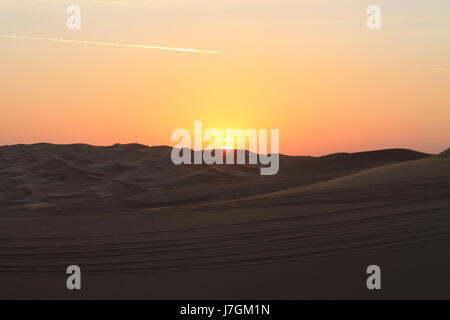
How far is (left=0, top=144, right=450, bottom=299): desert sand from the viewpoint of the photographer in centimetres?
474

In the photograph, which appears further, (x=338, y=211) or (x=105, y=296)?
(x=338, y=211)

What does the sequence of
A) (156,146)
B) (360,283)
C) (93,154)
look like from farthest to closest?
(156,146) < (93,154) < (360,283)

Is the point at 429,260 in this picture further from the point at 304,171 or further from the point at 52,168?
the point at 52,168

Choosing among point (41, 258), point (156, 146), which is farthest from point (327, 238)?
point (156, 146)

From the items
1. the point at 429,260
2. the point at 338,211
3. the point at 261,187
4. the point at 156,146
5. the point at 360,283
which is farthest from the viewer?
the point at 156,146

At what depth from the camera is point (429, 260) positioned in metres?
4.94

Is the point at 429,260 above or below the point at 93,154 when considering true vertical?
below

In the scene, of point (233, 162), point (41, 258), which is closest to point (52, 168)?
point (233, 162)

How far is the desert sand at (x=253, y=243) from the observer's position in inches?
187

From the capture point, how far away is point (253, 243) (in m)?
5.58

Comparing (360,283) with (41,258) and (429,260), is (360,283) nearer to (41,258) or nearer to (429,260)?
(429,260)
